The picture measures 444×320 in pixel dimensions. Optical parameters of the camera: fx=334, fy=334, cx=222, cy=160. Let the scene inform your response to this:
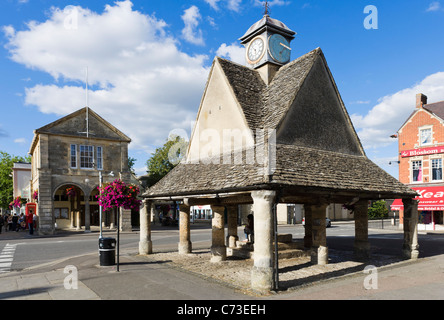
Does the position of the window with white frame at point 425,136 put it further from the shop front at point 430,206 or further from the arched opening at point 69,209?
the arched opening at point 69,209

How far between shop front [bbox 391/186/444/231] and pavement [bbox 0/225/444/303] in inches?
696

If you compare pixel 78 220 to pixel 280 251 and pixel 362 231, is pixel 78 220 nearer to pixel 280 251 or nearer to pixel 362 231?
pixel 280 251

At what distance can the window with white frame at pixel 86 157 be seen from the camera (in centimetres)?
3184

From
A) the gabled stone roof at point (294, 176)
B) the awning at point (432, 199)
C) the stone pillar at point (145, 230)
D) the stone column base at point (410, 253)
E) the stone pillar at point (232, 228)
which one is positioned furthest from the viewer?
the awning at point (432, 199)

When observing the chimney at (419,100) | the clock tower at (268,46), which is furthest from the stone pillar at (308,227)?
the chimney at (419,100)

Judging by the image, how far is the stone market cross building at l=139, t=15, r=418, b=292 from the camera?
986 centimetres

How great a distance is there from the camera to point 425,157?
29.7m

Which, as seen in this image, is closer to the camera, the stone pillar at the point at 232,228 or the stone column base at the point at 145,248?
the stone column base at the point at 145,248

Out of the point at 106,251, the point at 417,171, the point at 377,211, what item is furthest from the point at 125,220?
the point at 377,211

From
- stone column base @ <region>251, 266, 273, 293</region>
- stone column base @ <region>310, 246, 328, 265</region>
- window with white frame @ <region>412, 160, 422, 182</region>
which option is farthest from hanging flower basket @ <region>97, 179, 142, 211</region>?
window with white frame @ <region>412, 160, 422, 182</region>

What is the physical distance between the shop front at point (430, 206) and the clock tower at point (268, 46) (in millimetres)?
18929
